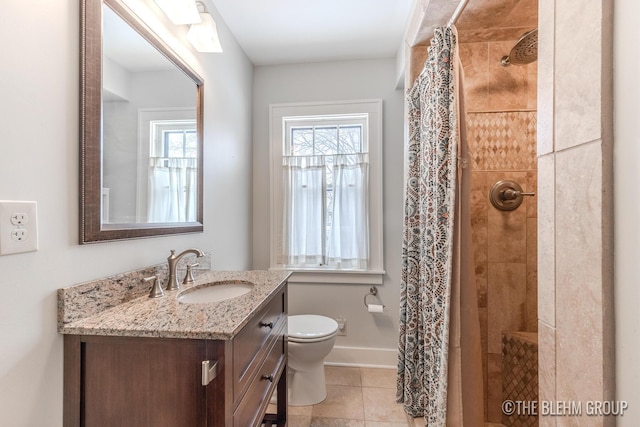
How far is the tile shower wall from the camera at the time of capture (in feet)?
A: 5.49

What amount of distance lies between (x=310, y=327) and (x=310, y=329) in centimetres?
2

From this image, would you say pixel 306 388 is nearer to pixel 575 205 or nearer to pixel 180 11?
pixel 575 205

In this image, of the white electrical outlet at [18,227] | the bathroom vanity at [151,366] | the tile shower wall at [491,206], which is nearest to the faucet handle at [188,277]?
the bathroom vanity at [151,366]

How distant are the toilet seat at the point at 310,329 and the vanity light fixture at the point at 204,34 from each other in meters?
1.66

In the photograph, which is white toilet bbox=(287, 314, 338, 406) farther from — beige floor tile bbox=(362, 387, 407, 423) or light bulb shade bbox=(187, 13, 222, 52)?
light bulb shade bbox=(187, 13, 222, 52)

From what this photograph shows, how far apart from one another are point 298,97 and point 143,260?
69.4 inches

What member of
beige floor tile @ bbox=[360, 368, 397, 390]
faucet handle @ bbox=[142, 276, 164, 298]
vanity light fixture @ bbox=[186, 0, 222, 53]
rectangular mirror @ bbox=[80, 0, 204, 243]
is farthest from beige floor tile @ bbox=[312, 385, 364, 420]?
vanity light fixture @ bbox=[186, 0, 222, 53]

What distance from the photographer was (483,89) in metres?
1.73

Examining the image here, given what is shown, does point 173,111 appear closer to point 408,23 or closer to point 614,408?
point 408,23

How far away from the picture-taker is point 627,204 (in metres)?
0.44

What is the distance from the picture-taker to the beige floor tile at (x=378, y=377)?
201 centimetres

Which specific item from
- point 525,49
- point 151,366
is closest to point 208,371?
point 151,366

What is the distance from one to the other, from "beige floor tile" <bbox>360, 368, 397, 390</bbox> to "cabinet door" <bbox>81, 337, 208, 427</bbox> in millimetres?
1597

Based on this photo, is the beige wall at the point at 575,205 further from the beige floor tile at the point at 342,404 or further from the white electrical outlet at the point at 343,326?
the white electrical outlet at the point at 343,326
